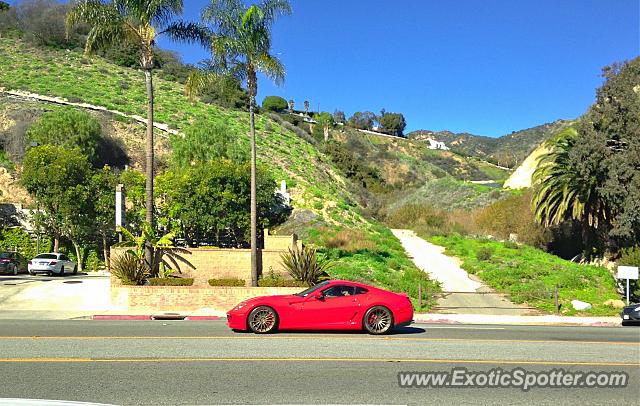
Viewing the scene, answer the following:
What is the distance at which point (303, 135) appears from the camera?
79.0 metres

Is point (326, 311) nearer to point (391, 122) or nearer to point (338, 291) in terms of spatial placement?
point (338, 291)

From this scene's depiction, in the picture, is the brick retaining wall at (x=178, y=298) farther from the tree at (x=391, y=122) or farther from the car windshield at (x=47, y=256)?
the tree at (x=391, y=122)

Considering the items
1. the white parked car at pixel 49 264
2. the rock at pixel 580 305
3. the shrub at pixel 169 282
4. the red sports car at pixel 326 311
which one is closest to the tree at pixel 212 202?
the white parked car at pixel 49 264

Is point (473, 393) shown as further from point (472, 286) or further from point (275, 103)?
point (275, 103)

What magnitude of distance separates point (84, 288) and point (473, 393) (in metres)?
19.9

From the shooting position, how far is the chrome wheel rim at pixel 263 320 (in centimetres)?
1304

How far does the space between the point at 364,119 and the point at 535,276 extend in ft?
371

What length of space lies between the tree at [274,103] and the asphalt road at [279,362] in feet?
334

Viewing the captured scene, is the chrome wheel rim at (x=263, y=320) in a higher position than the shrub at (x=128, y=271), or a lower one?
lower

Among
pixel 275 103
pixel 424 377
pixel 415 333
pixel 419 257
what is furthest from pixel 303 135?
pixel 424 377

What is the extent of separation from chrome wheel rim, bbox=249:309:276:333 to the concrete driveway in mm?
7857

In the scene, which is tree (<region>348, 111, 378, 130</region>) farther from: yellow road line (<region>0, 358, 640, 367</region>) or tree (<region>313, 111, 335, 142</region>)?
yellow road line (<region>0, 358, 640, 367</region>)

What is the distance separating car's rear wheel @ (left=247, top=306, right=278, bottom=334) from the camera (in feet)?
42.8

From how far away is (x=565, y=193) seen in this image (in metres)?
32.1
